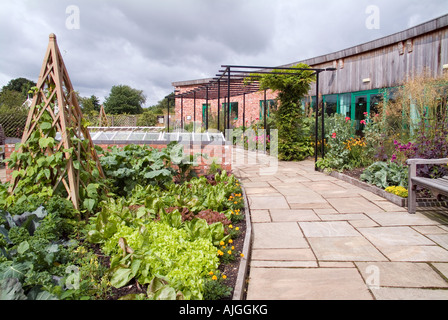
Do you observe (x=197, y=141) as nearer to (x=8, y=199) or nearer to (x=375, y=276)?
(x=8, y=199)

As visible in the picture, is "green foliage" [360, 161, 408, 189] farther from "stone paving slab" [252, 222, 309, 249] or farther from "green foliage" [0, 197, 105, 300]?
"green foliage" [0, 197, 105, 300]

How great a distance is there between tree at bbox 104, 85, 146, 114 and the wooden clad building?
118 ft

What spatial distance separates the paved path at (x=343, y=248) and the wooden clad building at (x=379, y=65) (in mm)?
3672

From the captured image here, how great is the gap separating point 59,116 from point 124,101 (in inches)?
1687

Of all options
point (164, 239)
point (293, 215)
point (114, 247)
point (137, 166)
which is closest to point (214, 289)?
point (164, 239)

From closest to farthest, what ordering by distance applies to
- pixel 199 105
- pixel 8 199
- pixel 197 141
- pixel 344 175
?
pixel 8 199 < pixel 197 141 < pixel 344 175 < pixel 199 105

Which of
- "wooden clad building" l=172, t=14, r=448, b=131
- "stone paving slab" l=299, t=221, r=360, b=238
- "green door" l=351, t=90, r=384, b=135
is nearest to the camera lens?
"stone paving slab" l=299, t=221, r=360, b=238

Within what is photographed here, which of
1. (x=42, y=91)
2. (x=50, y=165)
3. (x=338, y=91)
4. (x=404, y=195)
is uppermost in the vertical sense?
(x=338, y=91)

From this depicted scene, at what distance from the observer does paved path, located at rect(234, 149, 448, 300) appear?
2041mm

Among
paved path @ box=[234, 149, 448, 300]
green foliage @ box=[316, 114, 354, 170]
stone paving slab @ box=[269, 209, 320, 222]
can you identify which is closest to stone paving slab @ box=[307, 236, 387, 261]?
paved path @ box=[234, 149, 448, 300]

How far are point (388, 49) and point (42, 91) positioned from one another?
7531 mm

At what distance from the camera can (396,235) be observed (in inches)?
118

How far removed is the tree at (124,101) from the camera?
42.4 meters
